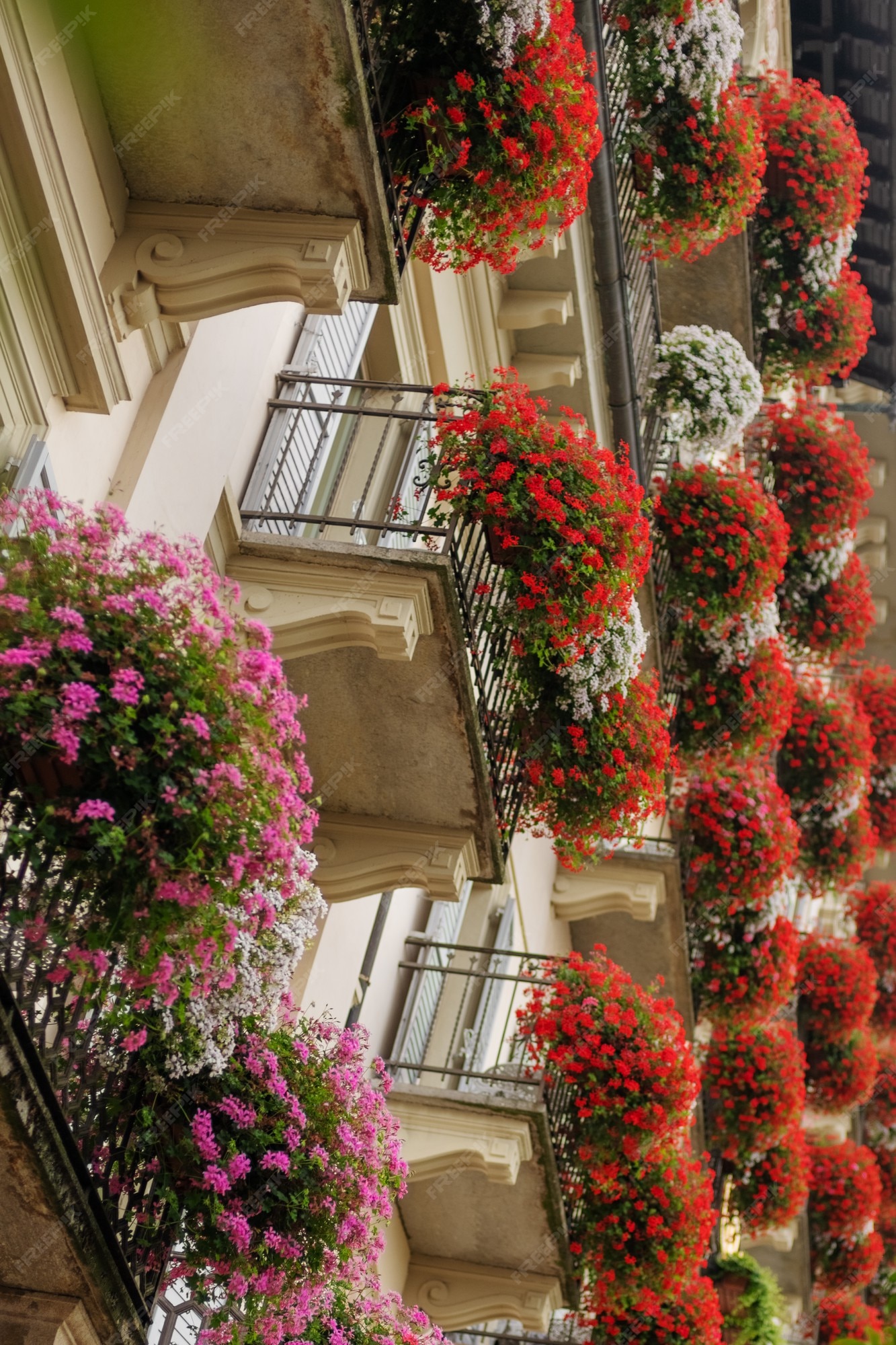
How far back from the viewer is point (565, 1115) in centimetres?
1080

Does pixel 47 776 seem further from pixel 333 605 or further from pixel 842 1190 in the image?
pixel 842 1190

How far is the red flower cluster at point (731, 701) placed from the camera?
14312mm

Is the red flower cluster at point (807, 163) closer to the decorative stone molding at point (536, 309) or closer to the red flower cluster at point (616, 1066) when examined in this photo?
the decorative stone molding at point (536, 309)

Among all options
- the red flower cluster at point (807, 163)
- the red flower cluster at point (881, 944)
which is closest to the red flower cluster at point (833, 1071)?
the red flower cluster at point (881, 944)

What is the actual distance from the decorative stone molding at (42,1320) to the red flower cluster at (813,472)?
12692mm

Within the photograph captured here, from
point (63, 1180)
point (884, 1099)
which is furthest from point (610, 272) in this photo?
point (884, 1099)

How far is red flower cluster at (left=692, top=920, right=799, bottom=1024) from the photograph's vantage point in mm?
15266

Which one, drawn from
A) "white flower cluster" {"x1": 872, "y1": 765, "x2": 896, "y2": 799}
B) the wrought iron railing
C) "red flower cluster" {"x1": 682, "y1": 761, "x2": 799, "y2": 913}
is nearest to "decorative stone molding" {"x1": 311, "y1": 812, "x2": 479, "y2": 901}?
the wrought iron railing

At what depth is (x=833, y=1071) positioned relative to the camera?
65.0 ft

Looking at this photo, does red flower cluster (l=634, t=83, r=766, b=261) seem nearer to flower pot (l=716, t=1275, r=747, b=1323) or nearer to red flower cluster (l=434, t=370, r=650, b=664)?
red flower cluster (l=434, t=370, r=650, b=664)

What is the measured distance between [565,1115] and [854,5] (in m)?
17.5

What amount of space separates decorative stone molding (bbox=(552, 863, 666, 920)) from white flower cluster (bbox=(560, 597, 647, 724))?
5.40m

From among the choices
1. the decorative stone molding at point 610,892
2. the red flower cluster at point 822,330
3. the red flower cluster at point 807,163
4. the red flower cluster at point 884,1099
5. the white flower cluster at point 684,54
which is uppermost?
the red flower cluster at point 807,163

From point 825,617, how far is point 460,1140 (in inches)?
371
